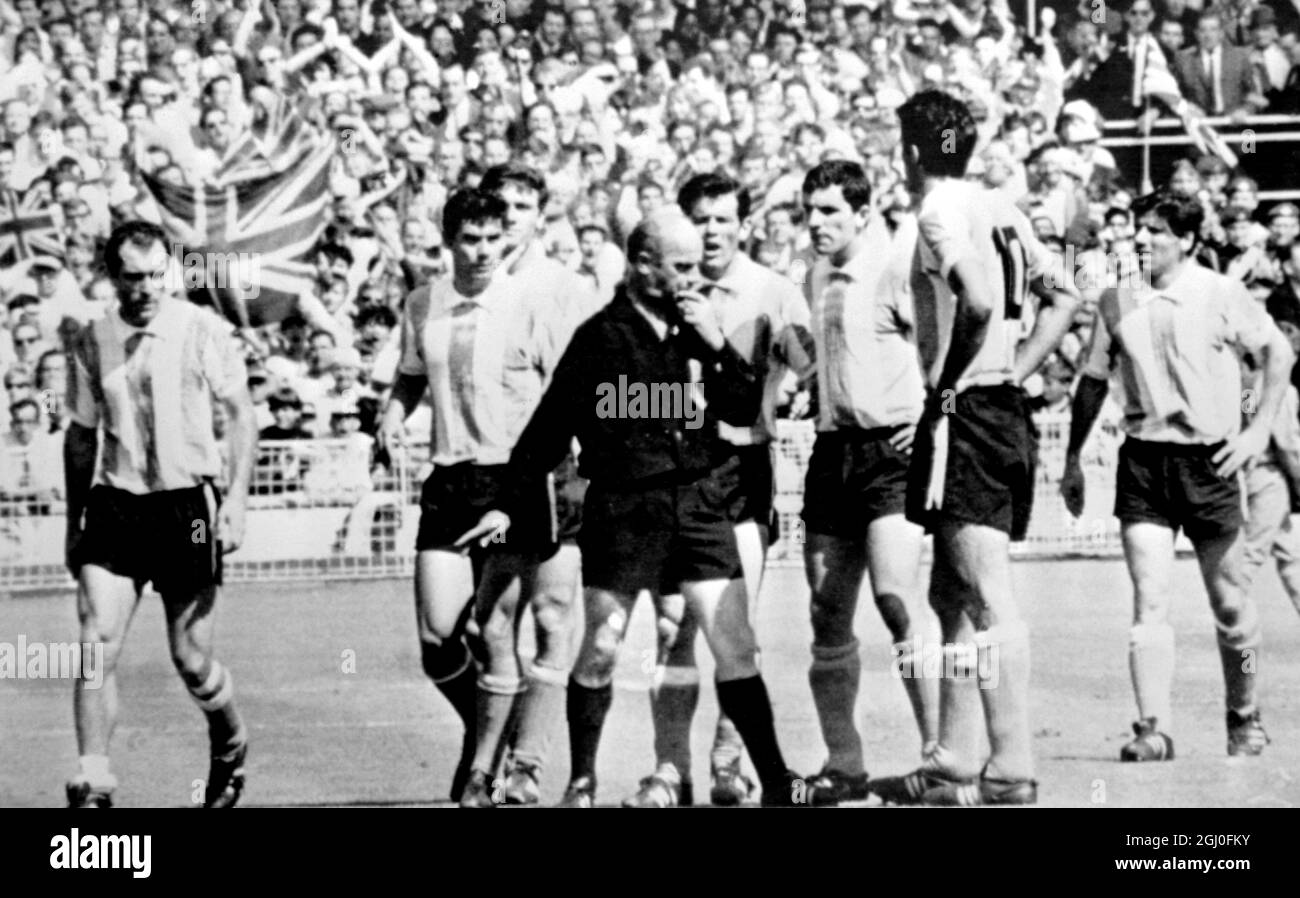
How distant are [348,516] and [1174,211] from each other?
10.4 ft

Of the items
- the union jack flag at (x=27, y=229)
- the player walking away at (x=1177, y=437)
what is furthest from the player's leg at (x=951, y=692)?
the union jack flag at (x=27, y=229)

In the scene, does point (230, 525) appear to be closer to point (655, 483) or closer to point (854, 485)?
point (655, 483)

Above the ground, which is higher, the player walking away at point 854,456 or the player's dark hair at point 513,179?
the player's dark hair at point 513,179

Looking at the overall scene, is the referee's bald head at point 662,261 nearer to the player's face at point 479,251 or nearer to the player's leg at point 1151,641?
the player's face at point 479,251

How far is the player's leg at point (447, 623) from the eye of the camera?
585 cm

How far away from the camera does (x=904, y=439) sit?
19.4ft

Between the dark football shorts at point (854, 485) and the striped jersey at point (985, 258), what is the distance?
241mm

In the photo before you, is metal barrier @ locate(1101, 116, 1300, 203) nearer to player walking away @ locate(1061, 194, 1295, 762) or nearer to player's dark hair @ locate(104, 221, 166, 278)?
player walking away @ locate(1061, 194, 1295, 762)

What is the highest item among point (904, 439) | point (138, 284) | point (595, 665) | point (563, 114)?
point (563, 114)

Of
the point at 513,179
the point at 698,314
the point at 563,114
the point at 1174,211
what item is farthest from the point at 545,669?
the point at 1174,211

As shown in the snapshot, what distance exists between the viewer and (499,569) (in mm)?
5902

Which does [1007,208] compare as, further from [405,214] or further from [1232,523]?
[405,214]
